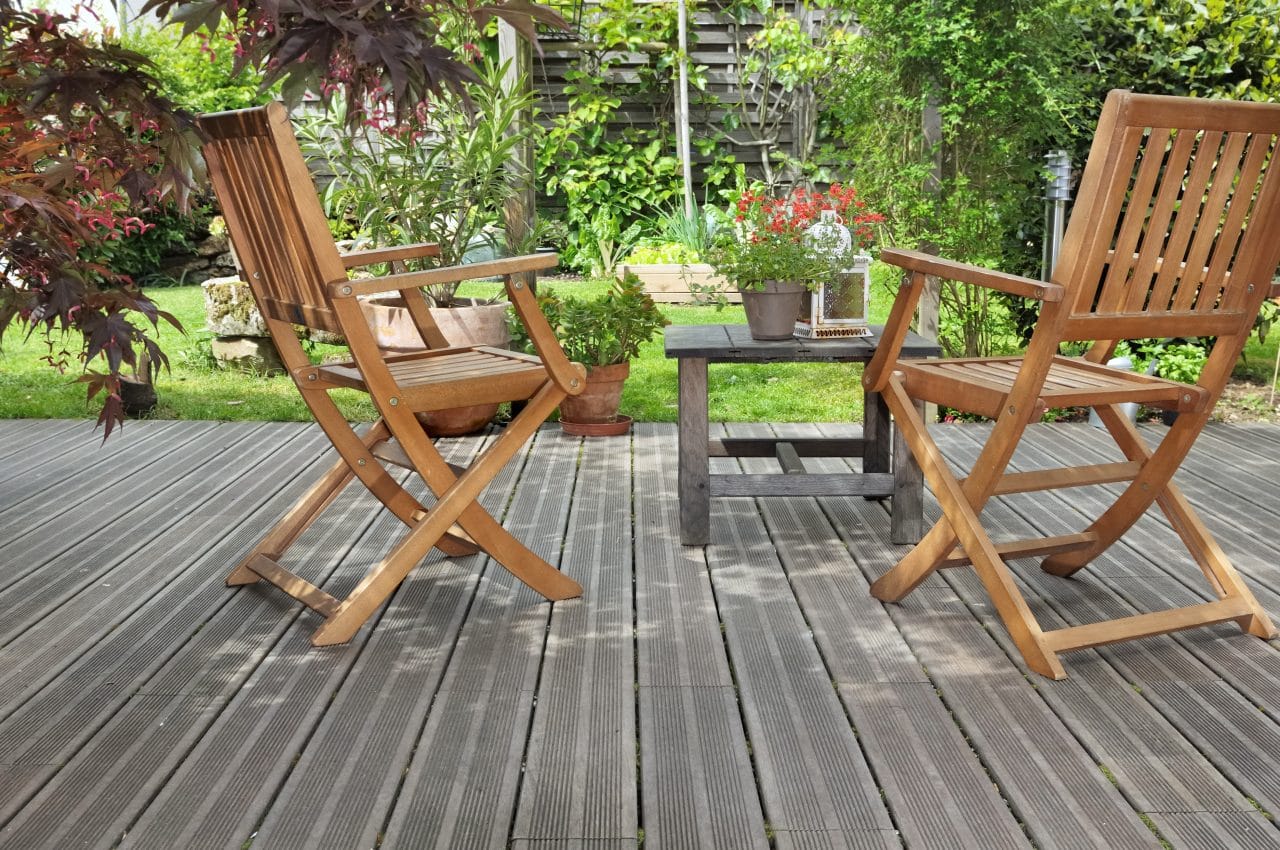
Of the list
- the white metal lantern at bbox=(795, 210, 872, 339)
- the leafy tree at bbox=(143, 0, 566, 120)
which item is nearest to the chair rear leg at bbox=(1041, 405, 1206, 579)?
the white metal lantern at bbox=(795, 210, 872, 339)

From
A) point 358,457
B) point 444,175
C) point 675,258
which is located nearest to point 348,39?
point 358,457

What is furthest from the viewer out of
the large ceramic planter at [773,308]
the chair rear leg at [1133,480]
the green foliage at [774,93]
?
the green foliage at [774,93]

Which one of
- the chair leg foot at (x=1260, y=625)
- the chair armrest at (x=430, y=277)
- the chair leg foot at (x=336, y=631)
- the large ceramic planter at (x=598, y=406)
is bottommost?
the large ceramic planter at (x=598, y=406)

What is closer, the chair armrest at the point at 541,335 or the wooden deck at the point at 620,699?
the wooden deck at the point at 620,699

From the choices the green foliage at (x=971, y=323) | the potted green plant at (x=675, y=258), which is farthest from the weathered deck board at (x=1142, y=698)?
the potted green plant at (x=675, y=258)

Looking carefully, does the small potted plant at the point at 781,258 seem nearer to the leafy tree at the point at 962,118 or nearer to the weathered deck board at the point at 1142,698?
the weathered deck board at the point at 1142,698

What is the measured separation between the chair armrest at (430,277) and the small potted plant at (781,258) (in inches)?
29.5

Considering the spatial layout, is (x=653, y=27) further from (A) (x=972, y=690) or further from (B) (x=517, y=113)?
(A) (x=972, y=690)

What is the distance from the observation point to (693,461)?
3.34 meters

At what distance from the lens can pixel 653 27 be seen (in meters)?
8.54

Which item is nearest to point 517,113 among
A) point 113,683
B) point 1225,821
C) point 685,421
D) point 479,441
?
→ point 479,441

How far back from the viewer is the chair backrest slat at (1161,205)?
229cm

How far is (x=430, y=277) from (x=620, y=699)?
3.14 feet

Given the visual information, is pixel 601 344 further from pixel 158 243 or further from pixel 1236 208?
pixel 158 243
